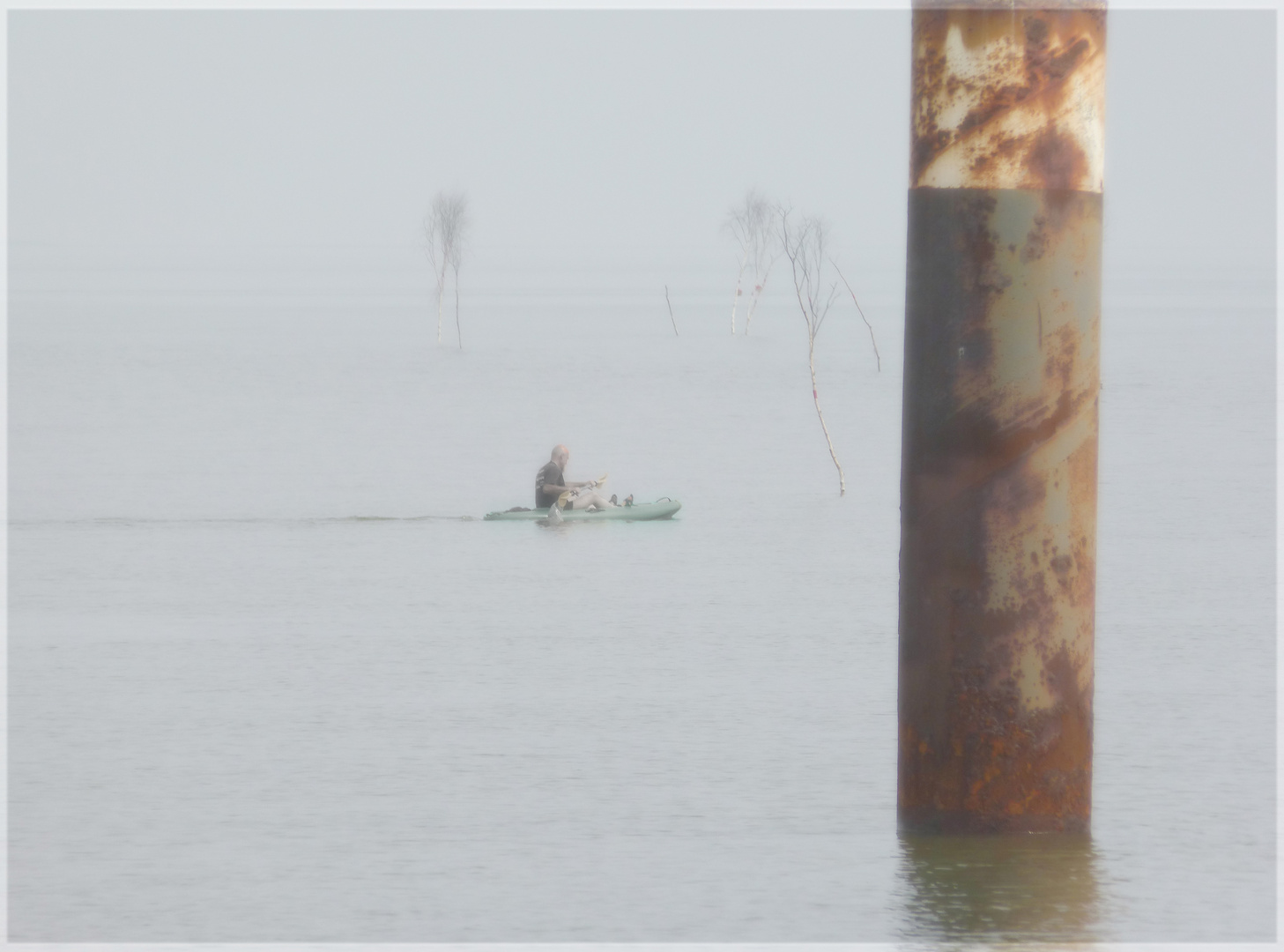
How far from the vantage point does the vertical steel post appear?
243 inches

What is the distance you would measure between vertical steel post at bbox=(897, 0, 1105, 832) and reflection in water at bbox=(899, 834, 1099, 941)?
264mm

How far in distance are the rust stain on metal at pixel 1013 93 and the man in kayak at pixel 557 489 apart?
16043 millimetres

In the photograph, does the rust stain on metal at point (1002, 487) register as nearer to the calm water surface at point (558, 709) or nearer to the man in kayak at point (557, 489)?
the calm water surface at point (558, 709)

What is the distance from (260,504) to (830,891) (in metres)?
17.3

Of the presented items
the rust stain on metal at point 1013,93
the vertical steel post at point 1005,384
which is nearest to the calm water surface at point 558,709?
the vertical steel post at point 1005,384

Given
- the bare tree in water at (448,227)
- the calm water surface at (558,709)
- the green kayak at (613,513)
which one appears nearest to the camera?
the calm water surface at (558,709)

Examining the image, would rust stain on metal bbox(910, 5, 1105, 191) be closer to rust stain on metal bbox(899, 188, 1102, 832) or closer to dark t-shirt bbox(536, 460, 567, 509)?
rust stain on metal bbox(899, 188, 1102, 832)

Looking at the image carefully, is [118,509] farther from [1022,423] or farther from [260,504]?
[1022,423]

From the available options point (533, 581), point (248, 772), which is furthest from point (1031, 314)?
point (533, 581)

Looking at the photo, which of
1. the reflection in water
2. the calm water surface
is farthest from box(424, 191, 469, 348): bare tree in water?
the reflection in water

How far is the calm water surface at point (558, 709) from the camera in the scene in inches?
282

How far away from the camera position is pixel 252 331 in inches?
3174

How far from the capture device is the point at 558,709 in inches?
440

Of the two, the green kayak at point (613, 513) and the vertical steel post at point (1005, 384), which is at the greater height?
the vertical steel post at point (1005, 384)
